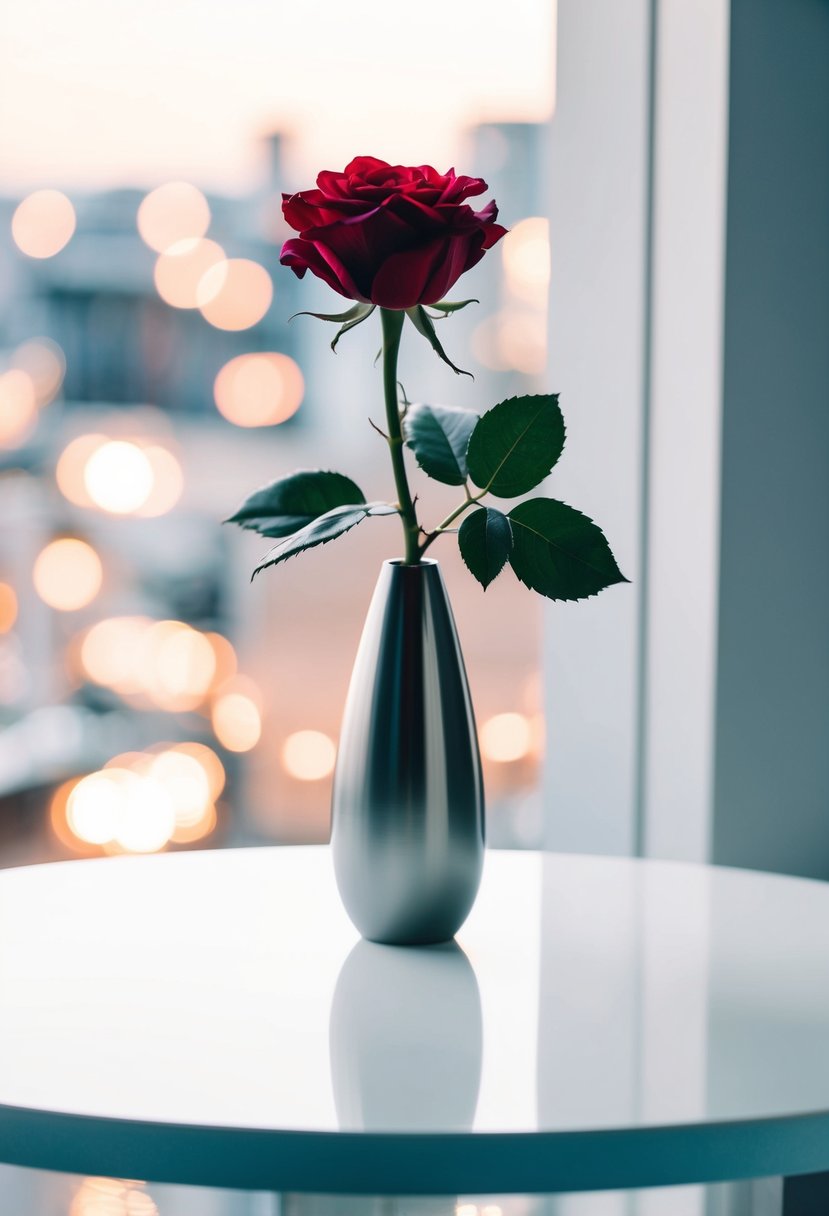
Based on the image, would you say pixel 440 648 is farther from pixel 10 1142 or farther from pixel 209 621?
pixel 209 621

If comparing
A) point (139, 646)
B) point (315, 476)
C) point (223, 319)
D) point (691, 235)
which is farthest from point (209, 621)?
point (315, 476)

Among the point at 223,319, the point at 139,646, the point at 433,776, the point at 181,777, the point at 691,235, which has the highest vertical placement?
the point at 223,319

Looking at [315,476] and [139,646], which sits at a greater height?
[315,476]

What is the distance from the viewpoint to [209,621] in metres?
2.83

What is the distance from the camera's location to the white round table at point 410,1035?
415 millimetres

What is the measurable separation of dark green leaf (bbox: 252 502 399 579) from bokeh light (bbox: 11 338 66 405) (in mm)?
2163

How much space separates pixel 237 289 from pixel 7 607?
0.84 metres

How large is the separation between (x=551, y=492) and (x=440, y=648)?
543mm

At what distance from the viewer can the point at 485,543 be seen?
0.58 meters

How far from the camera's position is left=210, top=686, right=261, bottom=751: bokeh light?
2910mm

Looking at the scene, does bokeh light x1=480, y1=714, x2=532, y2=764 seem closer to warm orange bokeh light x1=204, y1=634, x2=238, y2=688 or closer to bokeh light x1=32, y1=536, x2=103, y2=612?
warm orange bokeh light x1=204, y1=634, x2=238, y2=688

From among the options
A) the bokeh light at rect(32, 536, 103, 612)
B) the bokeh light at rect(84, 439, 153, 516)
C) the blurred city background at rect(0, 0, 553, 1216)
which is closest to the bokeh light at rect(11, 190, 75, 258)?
the blurred city background at rect(0, 0, 553, 1216)

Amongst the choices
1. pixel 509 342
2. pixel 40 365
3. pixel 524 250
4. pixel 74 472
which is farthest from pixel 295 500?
pixel 40 365

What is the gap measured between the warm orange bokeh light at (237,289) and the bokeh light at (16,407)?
43 centimetres
